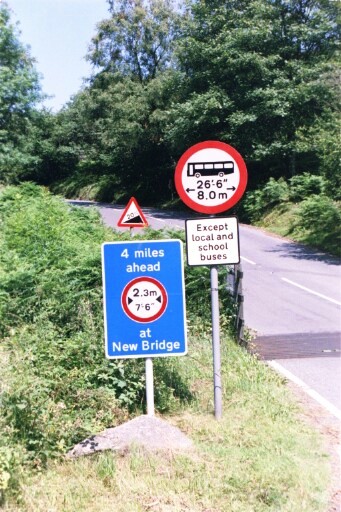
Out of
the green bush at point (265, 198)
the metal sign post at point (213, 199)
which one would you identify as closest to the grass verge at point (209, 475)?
the metal sign post at point (213, 199)

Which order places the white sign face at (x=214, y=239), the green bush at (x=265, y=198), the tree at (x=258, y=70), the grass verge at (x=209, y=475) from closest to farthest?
the grass verge at (x=209, y=475)
the white sign face at (x=214, y=239)
the tree at (x=258, y=70)
the green bush at (x=265, y=198)

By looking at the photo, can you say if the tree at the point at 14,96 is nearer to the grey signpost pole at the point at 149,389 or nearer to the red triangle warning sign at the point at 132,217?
the red triangle warning sign at the point at 132,217

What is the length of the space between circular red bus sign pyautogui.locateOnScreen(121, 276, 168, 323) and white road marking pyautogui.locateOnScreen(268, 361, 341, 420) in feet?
7.34

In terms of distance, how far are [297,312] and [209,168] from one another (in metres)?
6.97

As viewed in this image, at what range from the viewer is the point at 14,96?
29.0 metres

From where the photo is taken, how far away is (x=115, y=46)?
42125mm

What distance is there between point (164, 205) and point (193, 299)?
3139cm

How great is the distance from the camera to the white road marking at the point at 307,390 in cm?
592

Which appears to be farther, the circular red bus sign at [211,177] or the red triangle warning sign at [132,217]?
the red triangle warning sign at [132,217]

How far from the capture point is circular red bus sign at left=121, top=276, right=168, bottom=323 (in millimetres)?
5039

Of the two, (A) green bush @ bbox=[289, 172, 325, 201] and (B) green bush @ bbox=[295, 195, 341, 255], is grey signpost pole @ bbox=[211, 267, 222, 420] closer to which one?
(B) green bush @ bbox=[295, 195, 341, 255]

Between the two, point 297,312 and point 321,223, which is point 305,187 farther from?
point 297,312

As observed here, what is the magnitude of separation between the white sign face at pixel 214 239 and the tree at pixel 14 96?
24.1 m

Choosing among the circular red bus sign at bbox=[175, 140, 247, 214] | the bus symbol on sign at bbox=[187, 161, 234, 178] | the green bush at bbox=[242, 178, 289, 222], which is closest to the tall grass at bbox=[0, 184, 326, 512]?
the circular red bus sign at bbox=[175, 140, 247, 214]
